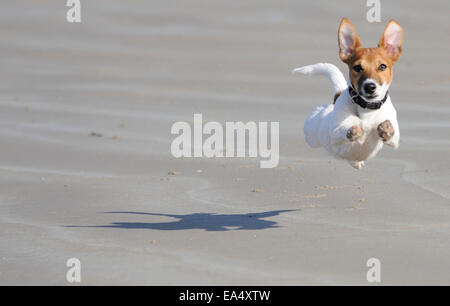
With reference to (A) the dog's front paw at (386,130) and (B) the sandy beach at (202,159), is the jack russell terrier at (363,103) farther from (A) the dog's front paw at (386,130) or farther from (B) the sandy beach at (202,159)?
(B) the sandy beach at (202,159)

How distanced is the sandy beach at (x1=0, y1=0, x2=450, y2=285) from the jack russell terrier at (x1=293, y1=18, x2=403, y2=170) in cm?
71

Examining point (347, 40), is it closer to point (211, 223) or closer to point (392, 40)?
point (392, 40)

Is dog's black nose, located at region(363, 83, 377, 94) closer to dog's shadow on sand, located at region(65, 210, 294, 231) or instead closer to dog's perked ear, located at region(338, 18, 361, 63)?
dog's perked ear, located at region(338, 18, 361, 63)

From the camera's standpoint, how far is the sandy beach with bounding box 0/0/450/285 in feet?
20.0

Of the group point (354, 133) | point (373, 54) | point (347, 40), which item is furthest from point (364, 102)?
point (347, 40)

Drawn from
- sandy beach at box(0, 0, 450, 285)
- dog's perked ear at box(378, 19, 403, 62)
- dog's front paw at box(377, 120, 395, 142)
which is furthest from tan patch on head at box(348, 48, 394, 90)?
sandy beach at box(0, 0, 450, 285)

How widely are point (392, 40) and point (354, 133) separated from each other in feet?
2.45

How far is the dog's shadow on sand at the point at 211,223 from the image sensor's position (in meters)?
6.93

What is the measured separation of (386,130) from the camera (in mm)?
6141

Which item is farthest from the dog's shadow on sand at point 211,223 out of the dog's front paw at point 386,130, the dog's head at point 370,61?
the dog's head at point 370,61

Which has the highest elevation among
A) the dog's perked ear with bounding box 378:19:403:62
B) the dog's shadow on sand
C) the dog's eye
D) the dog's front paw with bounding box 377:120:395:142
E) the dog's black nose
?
the dog's perked ear with bounding box 378:19:403:62

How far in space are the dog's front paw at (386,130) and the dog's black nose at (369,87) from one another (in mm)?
312
